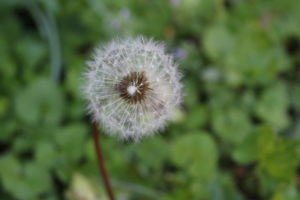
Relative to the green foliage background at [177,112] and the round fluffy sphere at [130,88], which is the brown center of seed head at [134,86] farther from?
the green foliage background at [177,112]

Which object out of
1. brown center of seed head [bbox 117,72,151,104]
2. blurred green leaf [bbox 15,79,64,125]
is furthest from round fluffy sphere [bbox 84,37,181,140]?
blurred green leaf [bbox 15,79,64,125]

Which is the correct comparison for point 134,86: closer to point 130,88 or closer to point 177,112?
point 130,88

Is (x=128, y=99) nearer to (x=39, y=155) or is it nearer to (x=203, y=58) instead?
(x=39, y=155)

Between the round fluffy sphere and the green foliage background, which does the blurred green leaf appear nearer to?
the green foliage background

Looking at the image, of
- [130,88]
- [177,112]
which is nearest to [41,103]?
[177,112]

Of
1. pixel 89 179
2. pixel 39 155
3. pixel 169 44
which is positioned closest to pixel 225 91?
pixel 169 44

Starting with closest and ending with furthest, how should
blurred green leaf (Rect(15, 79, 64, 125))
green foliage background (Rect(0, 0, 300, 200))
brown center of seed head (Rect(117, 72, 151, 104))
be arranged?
brown center of seed head (Rect(117, 72, 151, 104)) → green foliage background (Rect(0, 0, 300, 200)) → blurred green leaf (Rect(15, 79, 64, 125))
